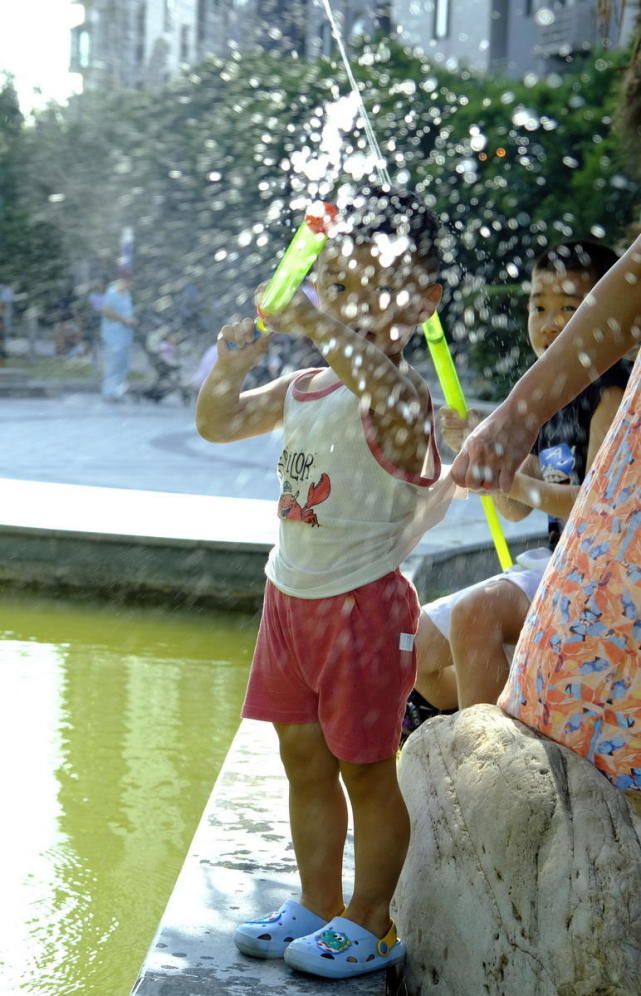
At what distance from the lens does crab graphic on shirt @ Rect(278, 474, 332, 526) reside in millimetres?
2086

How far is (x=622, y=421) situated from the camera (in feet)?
5.97

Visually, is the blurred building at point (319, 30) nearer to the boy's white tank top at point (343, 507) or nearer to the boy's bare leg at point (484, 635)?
the boy's bare leg at point (484, 635)

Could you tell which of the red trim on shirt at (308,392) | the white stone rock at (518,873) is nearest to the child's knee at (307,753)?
the white stone rock at (518,873)

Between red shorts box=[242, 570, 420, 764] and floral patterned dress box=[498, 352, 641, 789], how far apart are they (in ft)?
0.83

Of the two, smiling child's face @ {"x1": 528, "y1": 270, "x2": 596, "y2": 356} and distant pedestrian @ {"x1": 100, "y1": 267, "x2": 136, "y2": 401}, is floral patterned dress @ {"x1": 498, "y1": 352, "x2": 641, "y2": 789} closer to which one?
smiling child's face @ {"x1": 528, "y1": 270, "x2": 596, "y2": 356}

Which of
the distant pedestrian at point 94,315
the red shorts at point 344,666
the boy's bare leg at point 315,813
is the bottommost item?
the distant pedestrian at point 94,315

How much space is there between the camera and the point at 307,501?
2100mm

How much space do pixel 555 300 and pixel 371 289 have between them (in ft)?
2.51

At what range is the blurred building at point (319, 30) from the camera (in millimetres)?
25359

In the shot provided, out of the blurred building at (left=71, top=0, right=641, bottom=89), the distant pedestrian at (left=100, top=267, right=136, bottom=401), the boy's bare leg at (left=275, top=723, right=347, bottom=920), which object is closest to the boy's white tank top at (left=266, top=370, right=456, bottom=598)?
the boy's bare leg at (left=275, top=723, right=347, bottom=920)

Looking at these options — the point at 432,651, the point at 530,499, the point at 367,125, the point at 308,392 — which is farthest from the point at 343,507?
the point at 432,651

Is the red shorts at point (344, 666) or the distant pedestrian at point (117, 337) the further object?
the distant pedestrian at point (117, 337)

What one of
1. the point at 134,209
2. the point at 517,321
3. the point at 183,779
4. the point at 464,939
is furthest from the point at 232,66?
the point at 464,939

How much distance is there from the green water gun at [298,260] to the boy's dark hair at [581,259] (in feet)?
2.78
